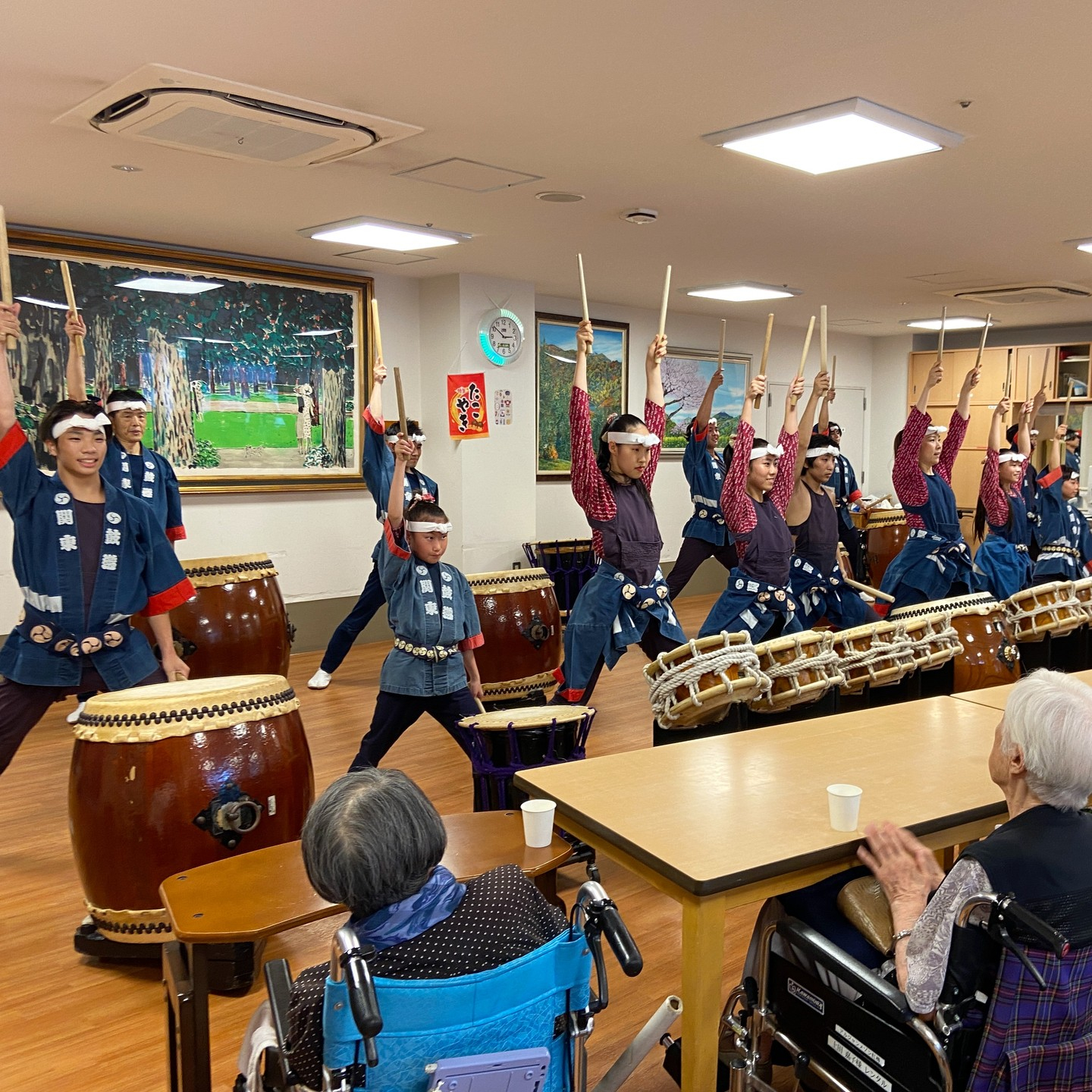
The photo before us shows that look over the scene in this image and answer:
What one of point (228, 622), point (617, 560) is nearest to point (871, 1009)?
point (617, 560)

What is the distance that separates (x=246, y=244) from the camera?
5.89 meters

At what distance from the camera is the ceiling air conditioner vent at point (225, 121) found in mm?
3150

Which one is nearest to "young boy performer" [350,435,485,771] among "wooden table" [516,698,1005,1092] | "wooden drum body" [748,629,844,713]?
"wooden drum body" [748,629,844,713]

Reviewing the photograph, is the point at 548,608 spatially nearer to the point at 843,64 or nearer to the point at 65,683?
the point at 65,683

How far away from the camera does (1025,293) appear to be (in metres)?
7.68

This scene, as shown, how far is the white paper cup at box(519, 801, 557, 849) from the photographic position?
1955 millimetres

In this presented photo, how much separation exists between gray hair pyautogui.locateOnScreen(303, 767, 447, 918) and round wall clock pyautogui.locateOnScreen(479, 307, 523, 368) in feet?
19.2

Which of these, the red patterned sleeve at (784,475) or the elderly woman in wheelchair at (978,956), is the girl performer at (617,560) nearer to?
the red patterned sleeve at (784,475)

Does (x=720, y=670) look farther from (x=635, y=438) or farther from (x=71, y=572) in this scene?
(x=71, y=572)

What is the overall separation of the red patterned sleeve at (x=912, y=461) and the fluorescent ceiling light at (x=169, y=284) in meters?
3.89

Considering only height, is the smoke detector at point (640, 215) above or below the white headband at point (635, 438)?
above

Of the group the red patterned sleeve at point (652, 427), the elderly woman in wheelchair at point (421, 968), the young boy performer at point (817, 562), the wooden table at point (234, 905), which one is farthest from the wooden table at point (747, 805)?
the young boy performer at point (817, 562)

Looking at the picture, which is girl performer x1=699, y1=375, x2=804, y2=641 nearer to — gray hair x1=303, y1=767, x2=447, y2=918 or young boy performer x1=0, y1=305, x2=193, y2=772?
young boy performer x1=0, y1=305, x2=193, y2=772

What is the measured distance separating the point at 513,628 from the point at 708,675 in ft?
6.87
